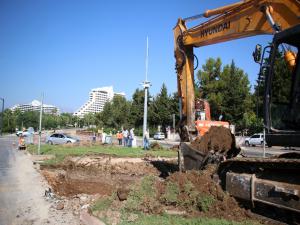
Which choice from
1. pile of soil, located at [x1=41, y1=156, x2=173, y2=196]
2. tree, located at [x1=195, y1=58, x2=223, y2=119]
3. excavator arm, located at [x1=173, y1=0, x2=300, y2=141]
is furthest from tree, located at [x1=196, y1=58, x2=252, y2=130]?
excavator arm, located at [x1=173, y1=0, x2=300, y2=141]

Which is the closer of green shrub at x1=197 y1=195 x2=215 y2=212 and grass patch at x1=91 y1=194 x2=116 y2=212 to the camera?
green shrub at x1=197 y1=195 x2=215 y2=212

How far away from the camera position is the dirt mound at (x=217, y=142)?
9.39m

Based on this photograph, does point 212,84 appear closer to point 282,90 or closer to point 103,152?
point 103,152

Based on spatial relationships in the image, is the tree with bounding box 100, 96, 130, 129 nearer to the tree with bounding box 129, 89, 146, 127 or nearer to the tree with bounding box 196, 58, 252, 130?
the tree with bounding box 129, 89, 146, 127

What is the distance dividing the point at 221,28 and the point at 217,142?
3215mm

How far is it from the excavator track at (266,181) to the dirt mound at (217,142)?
2049 millimetres

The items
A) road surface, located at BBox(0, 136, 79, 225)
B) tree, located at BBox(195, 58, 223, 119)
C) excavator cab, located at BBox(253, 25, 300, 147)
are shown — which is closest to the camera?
excavator cab, located at BBox(253, 25, 300, 147)

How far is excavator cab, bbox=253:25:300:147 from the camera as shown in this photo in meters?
5.88

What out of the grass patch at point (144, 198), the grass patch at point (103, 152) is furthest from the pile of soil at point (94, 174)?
the grass patch at point (144, 198)

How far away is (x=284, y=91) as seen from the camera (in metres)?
6.18

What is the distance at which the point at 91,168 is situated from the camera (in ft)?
52.4

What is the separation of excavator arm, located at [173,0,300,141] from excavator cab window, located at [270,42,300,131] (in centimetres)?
123

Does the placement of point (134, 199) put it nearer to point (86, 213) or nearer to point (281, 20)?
point (86, 213)

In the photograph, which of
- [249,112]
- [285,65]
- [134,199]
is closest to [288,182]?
[285,65]
